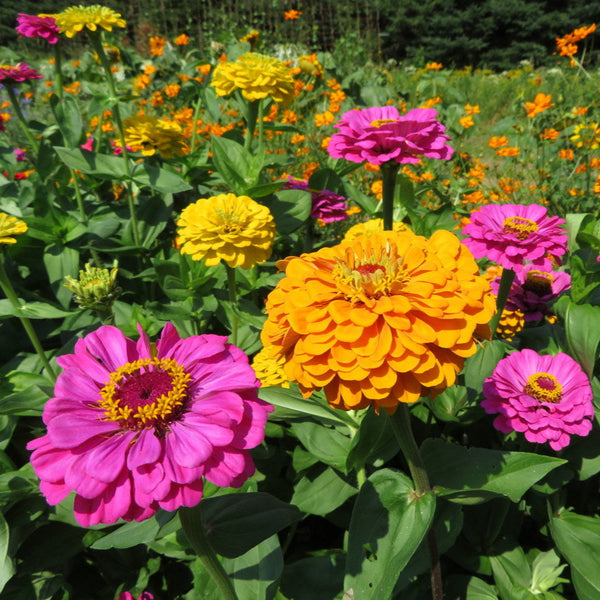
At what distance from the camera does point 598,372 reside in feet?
4.72

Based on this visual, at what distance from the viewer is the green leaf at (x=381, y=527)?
2.81 ft

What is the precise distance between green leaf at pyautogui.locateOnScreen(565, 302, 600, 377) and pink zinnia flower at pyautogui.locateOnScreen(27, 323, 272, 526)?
2.99 ft

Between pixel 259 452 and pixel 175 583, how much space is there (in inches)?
24.3

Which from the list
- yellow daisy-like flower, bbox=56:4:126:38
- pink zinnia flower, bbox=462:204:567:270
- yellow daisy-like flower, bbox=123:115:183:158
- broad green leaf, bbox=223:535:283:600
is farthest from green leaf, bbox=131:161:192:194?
broad green leaf, bbox=223:535:283:600

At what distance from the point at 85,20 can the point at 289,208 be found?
3.31 feet

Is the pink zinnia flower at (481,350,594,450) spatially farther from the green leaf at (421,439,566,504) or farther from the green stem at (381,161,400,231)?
the green stem at (381,161,400,231)

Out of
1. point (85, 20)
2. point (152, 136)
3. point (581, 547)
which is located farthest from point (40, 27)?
point (581, 547)

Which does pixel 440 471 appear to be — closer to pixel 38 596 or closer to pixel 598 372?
pixel 598 372

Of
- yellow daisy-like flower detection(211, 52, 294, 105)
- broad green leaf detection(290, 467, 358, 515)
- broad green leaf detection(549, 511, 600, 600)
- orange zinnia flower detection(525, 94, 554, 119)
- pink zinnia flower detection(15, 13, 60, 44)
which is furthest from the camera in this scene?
orange zinnia flower detection(525, 94, 554, 119)

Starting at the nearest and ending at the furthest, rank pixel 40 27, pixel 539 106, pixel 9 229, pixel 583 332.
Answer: pixel 583 332 < pixel 9 229 < pixel 40 27 < pixel 539 106

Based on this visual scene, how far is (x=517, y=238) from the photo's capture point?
133 centimetres

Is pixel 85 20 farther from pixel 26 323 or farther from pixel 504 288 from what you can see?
pixel 504 288

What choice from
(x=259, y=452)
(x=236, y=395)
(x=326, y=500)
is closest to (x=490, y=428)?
(x=326, y=500)

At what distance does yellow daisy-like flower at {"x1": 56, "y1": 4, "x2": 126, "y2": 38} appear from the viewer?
5.65 ft
